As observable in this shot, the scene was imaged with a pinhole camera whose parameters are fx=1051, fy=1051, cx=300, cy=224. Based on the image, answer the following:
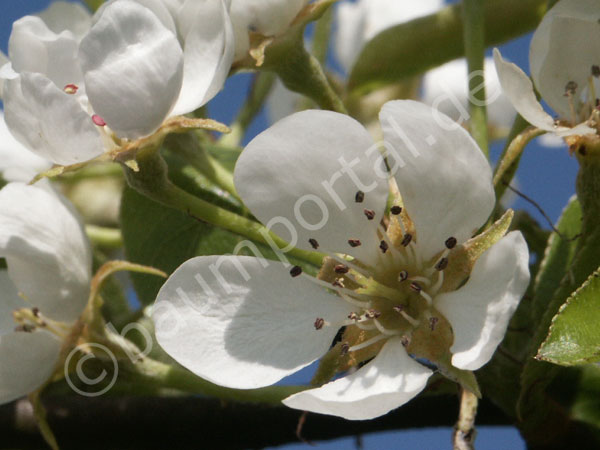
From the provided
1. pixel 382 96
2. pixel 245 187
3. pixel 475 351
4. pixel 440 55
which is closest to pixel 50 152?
pixel 245 187

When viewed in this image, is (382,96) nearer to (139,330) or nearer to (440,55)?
(440,55)

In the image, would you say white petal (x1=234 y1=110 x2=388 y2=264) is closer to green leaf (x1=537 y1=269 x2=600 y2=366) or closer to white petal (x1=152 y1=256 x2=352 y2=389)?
white petal (x1=152 y1=256 x2=352 y2=389)

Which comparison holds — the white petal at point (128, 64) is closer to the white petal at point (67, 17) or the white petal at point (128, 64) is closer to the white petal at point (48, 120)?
the white petal at point (48, 120)

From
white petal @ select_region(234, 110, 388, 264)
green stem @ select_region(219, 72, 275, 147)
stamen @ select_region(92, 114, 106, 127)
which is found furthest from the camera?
green stem @ select_region(219, 72, 275, 147)

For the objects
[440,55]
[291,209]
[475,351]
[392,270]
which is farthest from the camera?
[440,55]

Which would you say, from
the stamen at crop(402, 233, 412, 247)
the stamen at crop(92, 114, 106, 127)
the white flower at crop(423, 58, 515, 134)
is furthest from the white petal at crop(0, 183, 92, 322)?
the white flower at crop(423, 58, 515, 134)

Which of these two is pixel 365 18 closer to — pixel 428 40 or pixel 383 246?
pixel 428 40

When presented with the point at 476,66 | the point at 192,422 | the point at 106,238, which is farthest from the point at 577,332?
the point at 106,238
